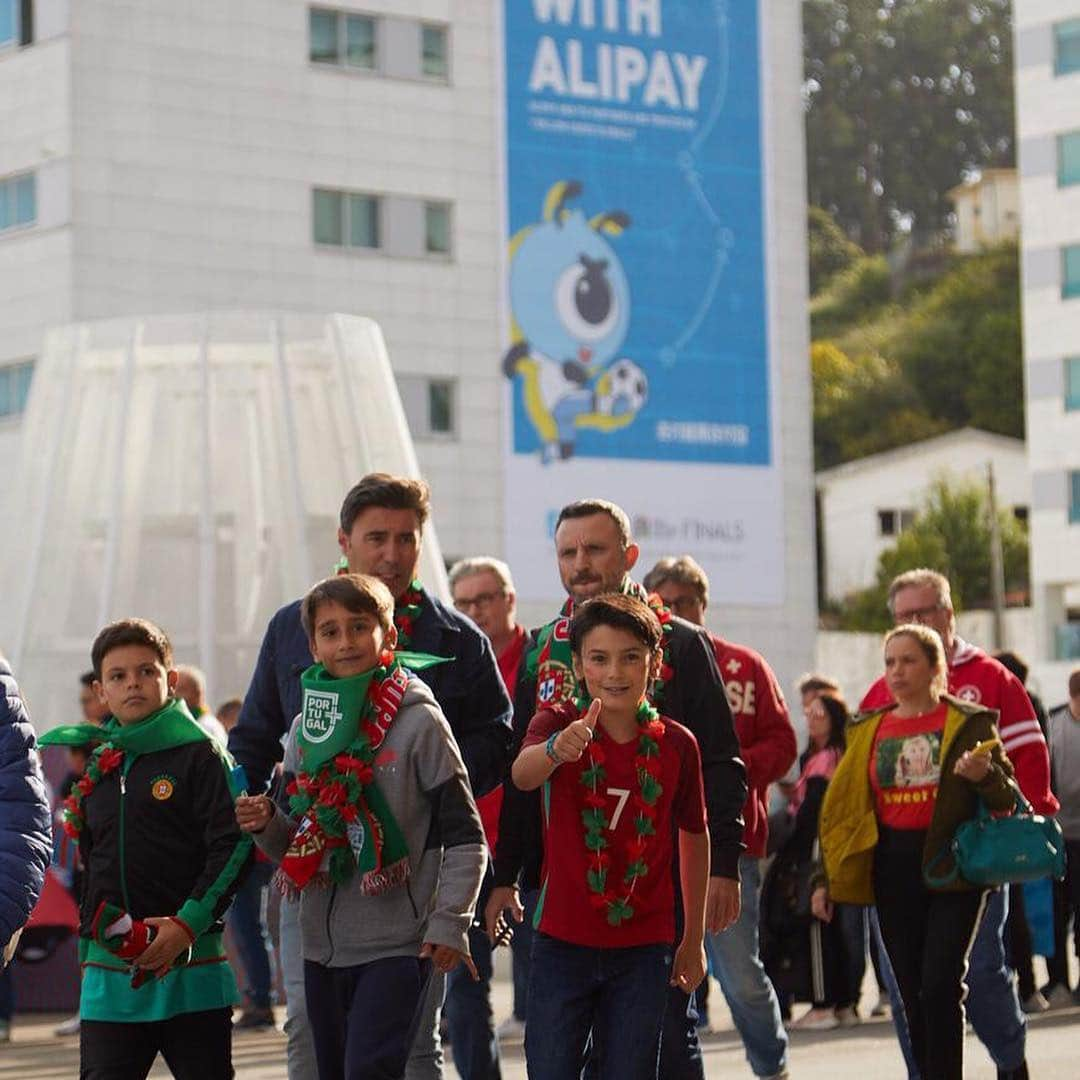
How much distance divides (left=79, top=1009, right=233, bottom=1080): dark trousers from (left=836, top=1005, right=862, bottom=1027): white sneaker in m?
7.88

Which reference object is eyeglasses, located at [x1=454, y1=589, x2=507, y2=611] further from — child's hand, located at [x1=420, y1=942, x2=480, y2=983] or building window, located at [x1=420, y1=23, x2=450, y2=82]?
building window, located at [x1=420, y1=23, x2=450, y2=82]

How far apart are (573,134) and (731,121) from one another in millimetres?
4084

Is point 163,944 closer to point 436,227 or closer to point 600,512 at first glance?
point 600,512

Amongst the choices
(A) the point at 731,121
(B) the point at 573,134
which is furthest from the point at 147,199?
(A) the point at 731,121

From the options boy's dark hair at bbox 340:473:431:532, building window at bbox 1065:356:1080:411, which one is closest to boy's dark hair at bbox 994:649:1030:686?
boy's dark hair at bbox 340:473:431:532

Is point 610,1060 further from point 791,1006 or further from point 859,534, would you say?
point 859,534

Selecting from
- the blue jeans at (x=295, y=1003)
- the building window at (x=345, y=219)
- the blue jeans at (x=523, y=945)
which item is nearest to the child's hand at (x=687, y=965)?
the blue jeans at (x=295, y=1003)

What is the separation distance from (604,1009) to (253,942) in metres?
8.07

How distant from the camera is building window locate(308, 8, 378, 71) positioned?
185 ft

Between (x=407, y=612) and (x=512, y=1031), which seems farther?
(x=512, y=1031)

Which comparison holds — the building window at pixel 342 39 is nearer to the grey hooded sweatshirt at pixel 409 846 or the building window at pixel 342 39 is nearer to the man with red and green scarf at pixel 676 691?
the man with red and green scarf at pixel 676 691

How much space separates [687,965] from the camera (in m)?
8.16

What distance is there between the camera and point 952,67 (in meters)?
132

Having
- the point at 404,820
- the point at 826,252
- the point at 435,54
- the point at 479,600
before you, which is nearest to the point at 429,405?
the point at 435,54
